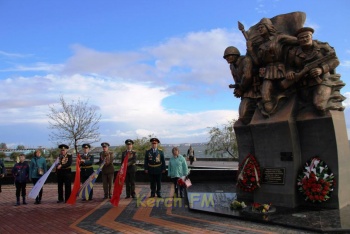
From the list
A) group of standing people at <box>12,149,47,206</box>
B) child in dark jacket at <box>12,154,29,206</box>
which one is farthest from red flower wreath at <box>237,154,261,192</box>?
child in dark jacket at <box>12,154,29,206</box>

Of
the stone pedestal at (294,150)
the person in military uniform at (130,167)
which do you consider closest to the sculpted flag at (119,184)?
the person in military uniform at (130,167)

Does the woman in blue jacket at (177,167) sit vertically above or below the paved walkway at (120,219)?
above

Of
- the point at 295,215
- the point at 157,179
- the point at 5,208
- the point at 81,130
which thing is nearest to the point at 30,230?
the point at 5,208

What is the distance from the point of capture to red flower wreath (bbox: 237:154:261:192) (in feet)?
24.8

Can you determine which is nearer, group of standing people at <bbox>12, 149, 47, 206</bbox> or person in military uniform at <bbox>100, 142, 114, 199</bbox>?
group of standing people at <bbox>12, 149, 47, 206</bbox>

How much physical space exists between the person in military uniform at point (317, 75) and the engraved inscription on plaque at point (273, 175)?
5.05 feet

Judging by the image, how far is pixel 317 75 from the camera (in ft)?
22.4

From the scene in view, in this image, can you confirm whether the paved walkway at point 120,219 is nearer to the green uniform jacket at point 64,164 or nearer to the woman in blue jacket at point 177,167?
the woman in blue jacket at point 177,167

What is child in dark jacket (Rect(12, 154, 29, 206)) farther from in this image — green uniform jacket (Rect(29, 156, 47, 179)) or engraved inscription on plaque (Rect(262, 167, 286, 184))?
engraved inscription on plaque (Rect(262, 167, 286, 184))

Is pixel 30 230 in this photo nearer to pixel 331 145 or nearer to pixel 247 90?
pixel 247 90

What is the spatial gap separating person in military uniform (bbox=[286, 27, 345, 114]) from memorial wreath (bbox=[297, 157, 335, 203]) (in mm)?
1130

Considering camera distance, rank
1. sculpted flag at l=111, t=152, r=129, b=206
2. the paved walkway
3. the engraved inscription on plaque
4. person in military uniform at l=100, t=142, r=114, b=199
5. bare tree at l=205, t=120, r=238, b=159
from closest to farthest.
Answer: the paved walkway < the engraved inscription on plaque < sculpted flag at l=111, t=152, r=129, b=206 < person in military uniform at l=100, t=142, r=114, b=199 < bare tree at l=205, t=120, r=238, b=159

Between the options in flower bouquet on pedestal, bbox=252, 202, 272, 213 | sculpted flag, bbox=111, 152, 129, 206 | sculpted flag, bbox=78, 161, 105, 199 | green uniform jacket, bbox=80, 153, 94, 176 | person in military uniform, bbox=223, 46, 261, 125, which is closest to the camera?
flower bouquet on pedestal, bbox=252, 202, 272, 213

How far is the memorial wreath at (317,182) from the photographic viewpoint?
6.77 meters
